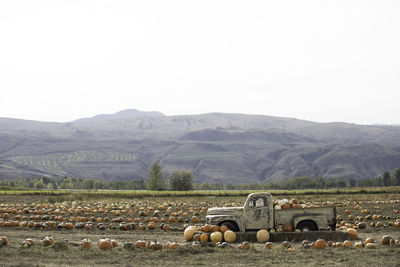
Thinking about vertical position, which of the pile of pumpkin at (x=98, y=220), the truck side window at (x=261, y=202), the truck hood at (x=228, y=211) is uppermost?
the truck side window at (x=261, y=202)

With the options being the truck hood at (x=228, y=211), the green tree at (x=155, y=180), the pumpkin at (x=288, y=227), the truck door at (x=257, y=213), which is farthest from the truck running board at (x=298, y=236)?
the green tree at (x=155, y=180)

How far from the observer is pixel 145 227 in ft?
84.5

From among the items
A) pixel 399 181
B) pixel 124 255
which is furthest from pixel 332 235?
pixel 399 181

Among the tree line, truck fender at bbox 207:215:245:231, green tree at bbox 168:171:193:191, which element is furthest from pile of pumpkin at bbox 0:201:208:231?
the tree line

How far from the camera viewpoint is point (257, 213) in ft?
67.8

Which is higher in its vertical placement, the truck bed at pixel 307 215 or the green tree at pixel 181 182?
the truck bed at pixel 307 215

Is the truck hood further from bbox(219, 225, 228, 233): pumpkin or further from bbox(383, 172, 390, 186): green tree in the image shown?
bbox(383, 172, 390, 186): green tree

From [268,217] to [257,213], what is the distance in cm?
51

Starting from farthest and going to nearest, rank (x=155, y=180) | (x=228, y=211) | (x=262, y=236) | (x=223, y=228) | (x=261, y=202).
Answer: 1. (x=155, y=180)
2. (x=228, y=211)
3. (x=261, y=202)
4. (x=223, y=228)
5. (x=262, y=236)

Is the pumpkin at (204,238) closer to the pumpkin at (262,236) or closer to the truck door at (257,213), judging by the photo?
the pumpkin at (262,236)

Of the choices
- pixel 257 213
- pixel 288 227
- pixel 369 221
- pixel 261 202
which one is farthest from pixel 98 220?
pixel 369 221

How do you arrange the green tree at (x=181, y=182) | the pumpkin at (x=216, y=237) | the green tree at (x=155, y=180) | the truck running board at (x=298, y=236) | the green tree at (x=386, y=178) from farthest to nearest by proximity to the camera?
the green tree at (x=386, y=178) → the green tree at (x=155, y=180) → the green tree at (x=181, y=182) → the truck running board at (x=298, y=236) → the pumpkin at (x=216, y=237)

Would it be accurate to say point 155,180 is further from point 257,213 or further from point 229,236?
point 229,236

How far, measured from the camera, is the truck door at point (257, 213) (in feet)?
67.6
